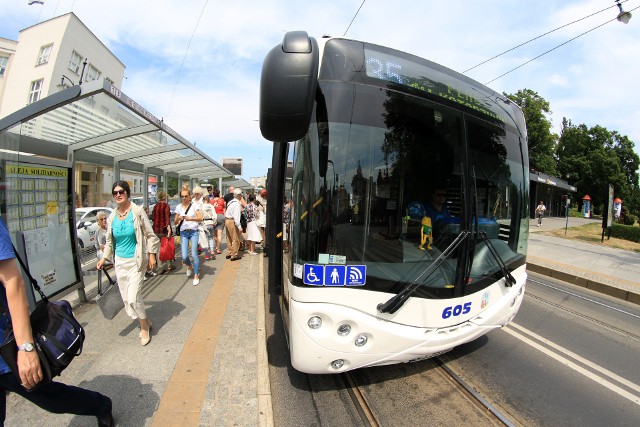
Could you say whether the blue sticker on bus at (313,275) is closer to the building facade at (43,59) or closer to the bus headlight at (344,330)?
the bus headlight at (344,330)

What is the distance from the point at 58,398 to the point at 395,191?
2645 mm

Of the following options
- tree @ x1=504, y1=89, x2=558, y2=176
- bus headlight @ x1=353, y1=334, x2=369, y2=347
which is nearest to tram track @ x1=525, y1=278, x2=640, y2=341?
bus headlight @ x1=353, y1=334, x2=369, y2=347

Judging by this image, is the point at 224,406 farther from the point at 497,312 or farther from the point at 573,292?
the point at 573,292

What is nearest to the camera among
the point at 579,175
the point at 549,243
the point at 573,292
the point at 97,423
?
the point at 97,423

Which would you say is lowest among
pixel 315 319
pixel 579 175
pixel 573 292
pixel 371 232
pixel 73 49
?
pixel 573 292

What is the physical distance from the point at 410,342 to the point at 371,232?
93 centimetres

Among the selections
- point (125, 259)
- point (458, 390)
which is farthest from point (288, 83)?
point (458, 390)

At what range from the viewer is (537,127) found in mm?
34844

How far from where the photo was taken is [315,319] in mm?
2572

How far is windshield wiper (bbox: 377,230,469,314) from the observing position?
8.56 ft

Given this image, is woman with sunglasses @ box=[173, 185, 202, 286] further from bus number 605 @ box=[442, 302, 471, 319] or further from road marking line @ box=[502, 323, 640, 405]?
road marking line @ box=[502, 323, 640, 405]

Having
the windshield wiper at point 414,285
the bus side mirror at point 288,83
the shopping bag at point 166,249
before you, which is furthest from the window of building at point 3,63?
the windshield wiper at point 414,285

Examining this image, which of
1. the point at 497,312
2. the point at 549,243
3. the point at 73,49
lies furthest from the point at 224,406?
the point at 73,49

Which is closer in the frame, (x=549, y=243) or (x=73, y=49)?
(x=549, y=243)
